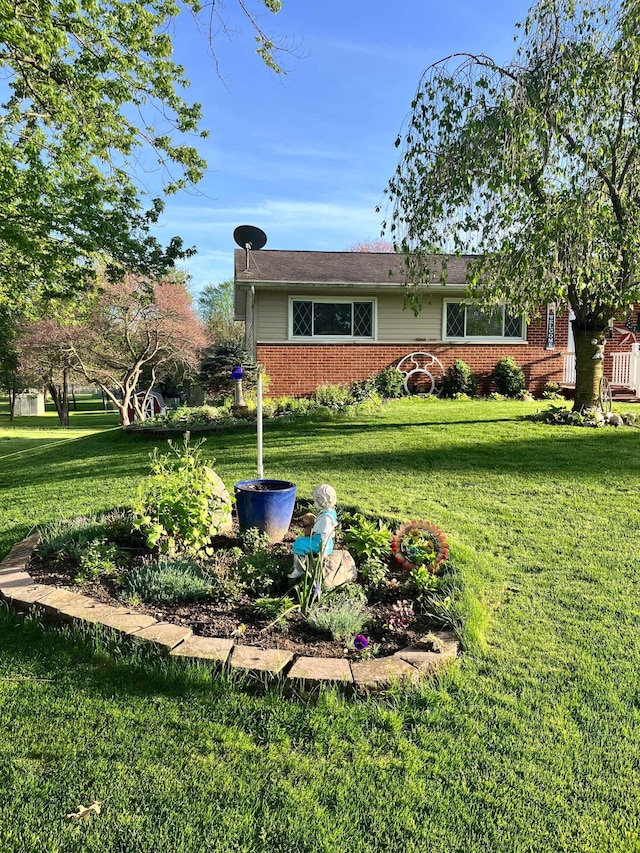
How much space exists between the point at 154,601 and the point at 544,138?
776 cm

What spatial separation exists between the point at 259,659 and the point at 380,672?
1.80ft

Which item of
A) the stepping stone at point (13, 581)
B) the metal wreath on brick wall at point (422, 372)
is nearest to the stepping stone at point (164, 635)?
the stepping stone at point (13, 581)

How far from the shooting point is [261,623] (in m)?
2.83

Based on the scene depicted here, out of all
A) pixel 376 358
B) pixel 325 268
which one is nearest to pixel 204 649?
pixel 376 358

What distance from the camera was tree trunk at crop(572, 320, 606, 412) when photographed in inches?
352

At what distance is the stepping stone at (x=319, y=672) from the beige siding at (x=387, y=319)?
10991 mm

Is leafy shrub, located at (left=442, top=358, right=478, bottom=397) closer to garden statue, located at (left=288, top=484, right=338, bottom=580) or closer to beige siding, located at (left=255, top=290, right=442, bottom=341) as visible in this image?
beige siding, located at (left=255, top=290, right=442, bottom=341)

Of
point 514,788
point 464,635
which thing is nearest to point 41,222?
point 464,635

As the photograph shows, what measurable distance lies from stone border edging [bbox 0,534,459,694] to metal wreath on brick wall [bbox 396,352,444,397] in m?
11.0

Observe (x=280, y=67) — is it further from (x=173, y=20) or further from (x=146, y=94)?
(x=146, y=94)

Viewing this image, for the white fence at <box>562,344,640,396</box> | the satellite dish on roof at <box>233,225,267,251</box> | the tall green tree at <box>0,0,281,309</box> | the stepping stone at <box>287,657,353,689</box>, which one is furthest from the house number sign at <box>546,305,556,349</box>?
the stepping stone at <box>287,657,353,689</box>

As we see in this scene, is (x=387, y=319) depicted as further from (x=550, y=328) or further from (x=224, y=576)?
(x=224, y=576)

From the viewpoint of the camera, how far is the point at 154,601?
3.03 metres

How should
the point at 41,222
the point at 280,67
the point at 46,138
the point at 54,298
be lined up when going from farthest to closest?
the point at 54,298, the point at 46,138, the point at 41,222, the point at 280,67
